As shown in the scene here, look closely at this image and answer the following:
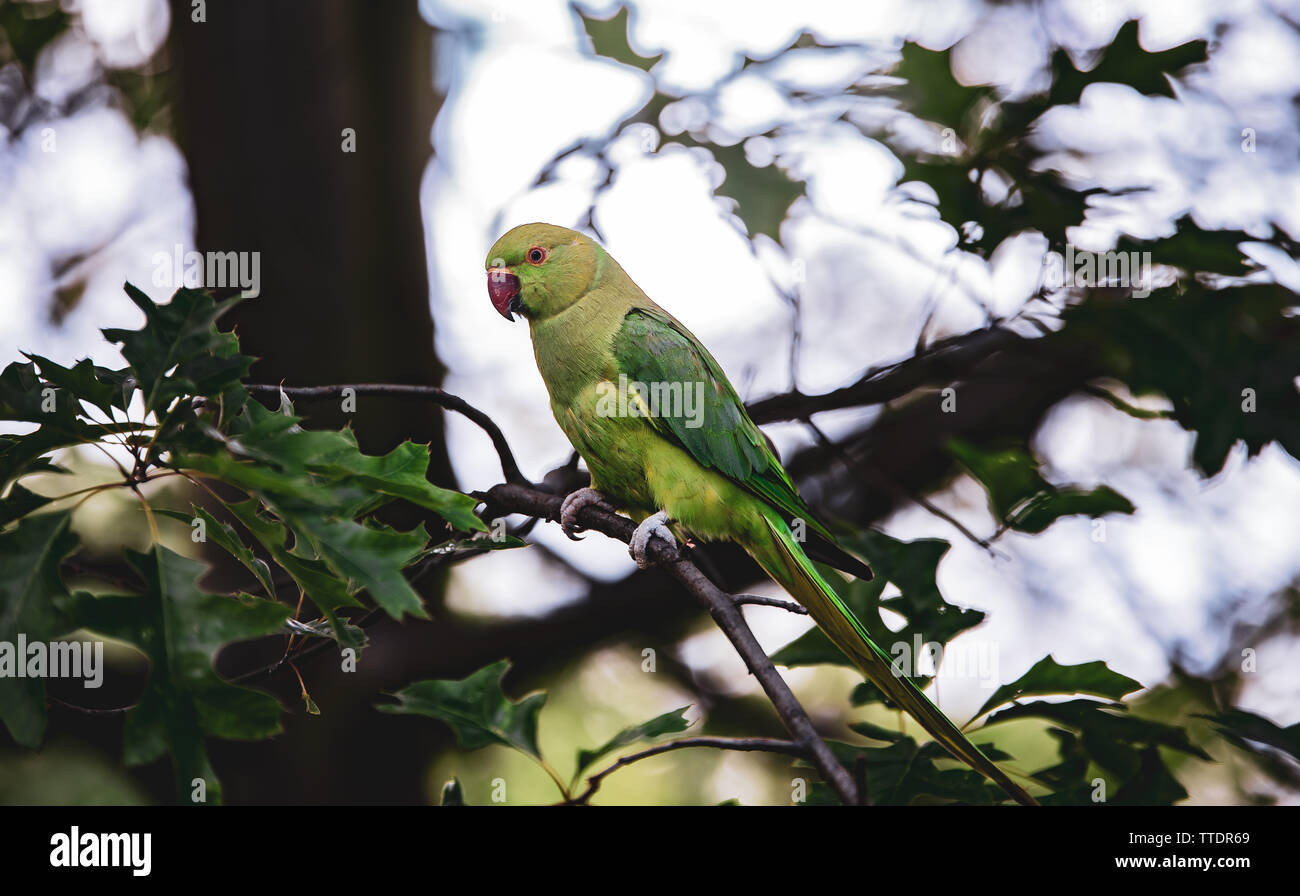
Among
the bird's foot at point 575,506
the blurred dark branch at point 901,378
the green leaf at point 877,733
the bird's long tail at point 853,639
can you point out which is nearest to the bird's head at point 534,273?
the bird's foot at point 575,506

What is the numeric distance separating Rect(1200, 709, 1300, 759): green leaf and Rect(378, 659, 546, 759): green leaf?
1.21 metres

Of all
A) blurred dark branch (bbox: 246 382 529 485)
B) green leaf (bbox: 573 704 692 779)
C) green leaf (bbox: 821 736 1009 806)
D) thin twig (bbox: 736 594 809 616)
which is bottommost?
green leaf (bbox: 821 736 1009 806)

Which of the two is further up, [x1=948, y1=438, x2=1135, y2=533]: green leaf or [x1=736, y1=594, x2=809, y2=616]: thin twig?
[x1=948, y1=438, x2=1135, y2=533]: green leaf

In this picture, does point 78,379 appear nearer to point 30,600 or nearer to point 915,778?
point 30,600

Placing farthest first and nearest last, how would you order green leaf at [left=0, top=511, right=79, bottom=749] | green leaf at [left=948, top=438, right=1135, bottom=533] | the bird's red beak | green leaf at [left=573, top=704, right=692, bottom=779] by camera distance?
the bird's red beak → green leaf at [left=948, top=438, right=1135, bottom=533] → green leaf at [left=573, top=704, right=692, bottom=779] → green leaf at [left=0, top=511, right=79, bottom=749]

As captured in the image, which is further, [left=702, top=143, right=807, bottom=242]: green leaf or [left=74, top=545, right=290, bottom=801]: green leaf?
[left=702, top=143, right=807, bottom=242]: green leaf

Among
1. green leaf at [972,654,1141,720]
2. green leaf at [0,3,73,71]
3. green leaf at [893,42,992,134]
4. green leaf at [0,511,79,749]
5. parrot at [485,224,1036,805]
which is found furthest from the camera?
green leaf at [0,3,73,71]

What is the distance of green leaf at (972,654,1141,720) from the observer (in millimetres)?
1573

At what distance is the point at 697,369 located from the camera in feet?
6.75

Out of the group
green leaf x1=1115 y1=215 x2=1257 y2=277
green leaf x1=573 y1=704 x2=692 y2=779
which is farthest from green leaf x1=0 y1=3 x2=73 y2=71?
green leaf x1=1115 y1=215 x2=1257 y2=277

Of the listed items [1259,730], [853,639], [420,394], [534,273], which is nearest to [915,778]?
[853,639]

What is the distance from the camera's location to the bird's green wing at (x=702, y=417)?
198cm

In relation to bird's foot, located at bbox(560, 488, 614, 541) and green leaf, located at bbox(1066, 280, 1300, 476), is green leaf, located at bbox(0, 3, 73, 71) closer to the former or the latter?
bird's foot, located at bbox(560, 488, 614, 541)

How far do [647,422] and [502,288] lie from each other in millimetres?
468
